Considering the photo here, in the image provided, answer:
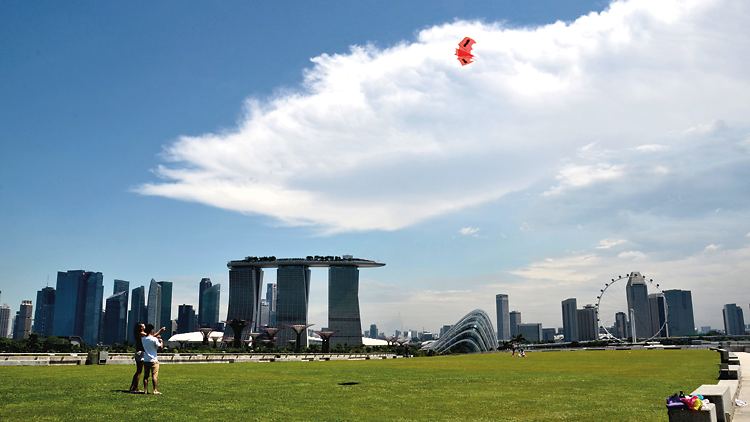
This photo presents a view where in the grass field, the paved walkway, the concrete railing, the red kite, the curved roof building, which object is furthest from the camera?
the curved roof building

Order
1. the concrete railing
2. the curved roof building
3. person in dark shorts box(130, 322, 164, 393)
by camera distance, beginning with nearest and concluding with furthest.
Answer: the concrete railing → person in dark shorts box(130, 322, 164, 393) → the curved roof building

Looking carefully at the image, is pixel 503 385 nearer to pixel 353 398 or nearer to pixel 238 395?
pixel 353 398

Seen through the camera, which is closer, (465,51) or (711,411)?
(711,411)

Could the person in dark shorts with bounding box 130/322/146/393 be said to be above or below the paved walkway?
above

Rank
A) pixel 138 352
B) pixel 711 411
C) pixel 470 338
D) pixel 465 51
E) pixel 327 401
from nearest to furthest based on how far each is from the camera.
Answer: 1. pixel 711 411
2. pixel 327 401
3. pixel 138 352
4. pixel 465 51
5. pixel 470 338

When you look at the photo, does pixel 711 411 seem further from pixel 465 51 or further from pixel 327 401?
pixel 465 51

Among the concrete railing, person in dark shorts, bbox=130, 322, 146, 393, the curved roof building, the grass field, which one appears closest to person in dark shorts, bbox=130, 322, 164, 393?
person in dark shorts, bbox=130, 322, 146, 393

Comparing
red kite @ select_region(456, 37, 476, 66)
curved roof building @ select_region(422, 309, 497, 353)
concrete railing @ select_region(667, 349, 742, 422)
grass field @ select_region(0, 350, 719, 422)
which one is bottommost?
curved roof building @ select_region(422, 309, 497, 353)

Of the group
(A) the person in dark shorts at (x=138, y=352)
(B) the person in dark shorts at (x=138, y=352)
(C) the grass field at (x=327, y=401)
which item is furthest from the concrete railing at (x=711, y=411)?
(A) the person in dark shorts at (x=138, y=352)

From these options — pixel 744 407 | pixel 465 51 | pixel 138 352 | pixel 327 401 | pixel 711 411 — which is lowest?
pixel 327 401

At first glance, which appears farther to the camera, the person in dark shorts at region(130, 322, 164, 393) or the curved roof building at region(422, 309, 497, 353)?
the curved roof building at region(422, 309, 497, 353)

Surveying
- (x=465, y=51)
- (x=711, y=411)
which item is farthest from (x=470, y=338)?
(x=711, y=411)

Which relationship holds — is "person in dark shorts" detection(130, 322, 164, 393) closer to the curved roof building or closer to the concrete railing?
the concrete railing

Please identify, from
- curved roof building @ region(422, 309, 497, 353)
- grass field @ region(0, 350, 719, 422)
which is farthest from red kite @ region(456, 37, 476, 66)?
curved roof building @ region(422, 309, 497, 353)
